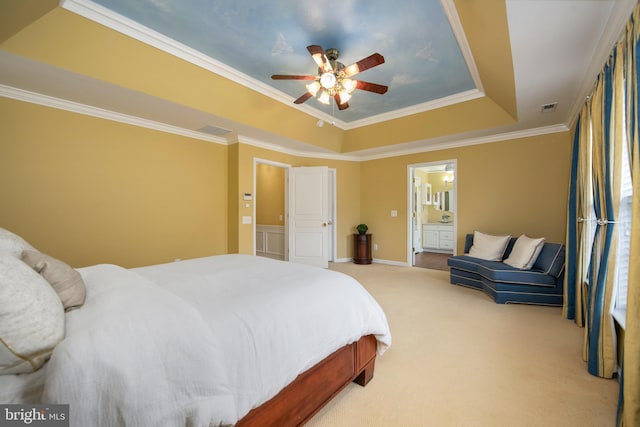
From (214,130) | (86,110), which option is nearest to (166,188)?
(214,130)

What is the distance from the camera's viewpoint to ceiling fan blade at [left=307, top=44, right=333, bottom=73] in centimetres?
236

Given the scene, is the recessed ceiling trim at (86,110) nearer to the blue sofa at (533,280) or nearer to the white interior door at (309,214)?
the white interior door at (309,214)

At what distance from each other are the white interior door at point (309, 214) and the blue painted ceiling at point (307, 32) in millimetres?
2077

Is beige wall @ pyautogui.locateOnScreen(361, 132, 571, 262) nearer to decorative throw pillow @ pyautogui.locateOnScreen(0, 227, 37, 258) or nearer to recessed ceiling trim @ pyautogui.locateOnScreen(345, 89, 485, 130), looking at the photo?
recessed ceiling trim @ pyautogui.locateOnScreen(345, 89, 485, 130)

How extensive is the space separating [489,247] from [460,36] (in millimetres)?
3068

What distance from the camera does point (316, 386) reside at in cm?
144

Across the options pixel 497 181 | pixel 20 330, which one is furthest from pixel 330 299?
pixel 497 181

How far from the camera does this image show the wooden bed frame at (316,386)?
3.93ft

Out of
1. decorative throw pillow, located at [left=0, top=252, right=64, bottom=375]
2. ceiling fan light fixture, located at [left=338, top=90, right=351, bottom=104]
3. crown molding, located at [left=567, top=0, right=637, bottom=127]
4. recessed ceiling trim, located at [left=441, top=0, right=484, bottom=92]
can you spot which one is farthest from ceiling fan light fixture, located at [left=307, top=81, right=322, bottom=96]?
decorative throw pillow, located at [left=0, top=252, right=64, bottom=375]

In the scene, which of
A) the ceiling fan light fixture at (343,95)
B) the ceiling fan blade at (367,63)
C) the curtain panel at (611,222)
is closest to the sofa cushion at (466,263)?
the curtain panel at (611,222)

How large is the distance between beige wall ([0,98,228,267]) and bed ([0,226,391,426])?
2.11m

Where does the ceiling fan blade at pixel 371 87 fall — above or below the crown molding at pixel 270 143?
above

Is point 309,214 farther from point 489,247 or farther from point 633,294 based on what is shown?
point 633,294

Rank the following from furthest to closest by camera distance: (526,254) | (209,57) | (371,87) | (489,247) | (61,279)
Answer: (489,247), (526,254), (209,57), (371,87), (61,279)
